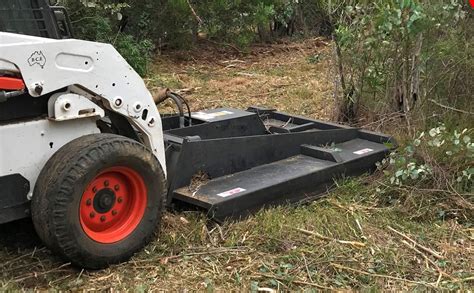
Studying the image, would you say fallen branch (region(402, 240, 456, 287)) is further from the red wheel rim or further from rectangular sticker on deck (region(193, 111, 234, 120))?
rectangular sticker on deck (region(193, 111, 234, 120))

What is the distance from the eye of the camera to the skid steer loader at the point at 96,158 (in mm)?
3066

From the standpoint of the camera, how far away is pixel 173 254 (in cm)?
358

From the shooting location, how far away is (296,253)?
3584mm

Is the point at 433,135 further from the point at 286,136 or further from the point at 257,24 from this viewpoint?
the point at 257,24

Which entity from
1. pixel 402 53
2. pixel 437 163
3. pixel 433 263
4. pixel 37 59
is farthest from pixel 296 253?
pixel 402 53

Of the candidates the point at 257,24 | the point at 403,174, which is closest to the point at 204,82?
the point at 257,24

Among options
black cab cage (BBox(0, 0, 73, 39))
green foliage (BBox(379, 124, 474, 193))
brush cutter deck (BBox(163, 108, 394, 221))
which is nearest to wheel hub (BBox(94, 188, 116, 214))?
brush cutter deck (BBox(163, 108, 394, 221))

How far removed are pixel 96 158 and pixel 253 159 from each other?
147 cm

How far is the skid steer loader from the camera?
307 cm

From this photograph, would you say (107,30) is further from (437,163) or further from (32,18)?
(437,163)

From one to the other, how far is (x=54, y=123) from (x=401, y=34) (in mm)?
3022

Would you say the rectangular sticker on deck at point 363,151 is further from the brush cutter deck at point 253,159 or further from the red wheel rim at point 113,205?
the red wheel rim at point 113,205

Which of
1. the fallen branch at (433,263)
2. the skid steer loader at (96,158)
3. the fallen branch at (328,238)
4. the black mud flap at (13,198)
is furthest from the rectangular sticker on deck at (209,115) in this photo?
the black mud flap at (13,198)

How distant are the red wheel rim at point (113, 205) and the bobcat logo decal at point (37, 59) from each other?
2.08 feet
